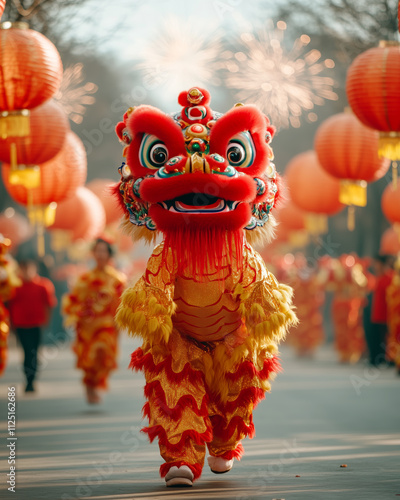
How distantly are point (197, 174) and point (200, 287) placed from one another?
0.71m

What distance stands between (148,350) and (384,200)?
9.76m

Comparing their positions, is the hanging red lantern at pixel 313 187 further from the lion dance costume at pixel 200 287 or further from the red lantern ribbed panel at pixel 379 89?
the lion dance costume at pixel 200 287

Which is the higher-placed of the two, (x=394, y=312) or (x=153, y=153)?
(x=153, y=153)

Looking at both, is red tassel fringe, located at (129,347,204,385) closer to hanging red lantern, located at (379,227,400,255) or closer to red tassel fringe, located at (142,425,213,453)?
red tassel fringe, located at (142,425,213,453)

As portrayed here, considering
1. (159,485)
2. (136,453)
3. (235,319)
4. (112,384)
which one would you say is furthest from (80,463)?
(112,384)

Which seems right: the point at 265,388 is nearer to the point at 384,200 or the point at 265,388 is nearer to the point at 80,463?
the point at 80,463

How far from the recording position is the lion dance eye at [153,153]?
241 inches

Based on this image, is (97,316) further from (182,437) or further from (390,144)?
(182,437)

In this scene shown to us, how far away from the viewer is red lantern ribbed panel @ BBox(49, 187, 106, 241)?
15.0 metres

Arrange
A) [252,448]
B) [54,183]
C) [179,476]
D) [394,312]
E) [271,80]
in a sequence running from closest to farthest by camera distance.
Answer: [179,476] < [252,448] < [54,183] < [271,80] < [394,312]

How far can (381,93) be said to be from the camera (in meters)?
9.51

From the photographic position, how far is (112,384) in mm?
13820

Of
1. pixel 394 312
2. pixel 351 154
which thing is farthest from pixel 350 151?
pixel 394 312

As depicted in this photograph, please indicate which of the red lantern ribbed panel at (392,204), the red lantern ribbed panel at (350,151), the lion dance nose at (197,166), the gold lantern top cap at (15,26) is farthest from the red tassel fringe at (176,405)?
the red lantern ribbed panel at (392,204)
